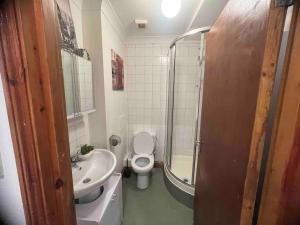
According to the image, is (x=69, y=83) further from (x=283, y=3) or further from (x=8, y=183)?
(x=283, y=3)

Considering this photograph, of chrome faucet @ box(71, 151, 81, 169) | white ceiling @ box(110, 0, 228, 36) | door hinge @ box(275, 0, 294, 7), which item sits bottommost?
chrome faucet @ box(71, 151, 81, 169)

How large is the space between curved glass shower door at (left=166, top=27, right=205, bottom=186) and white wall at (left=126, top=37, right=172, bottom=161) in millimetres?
197

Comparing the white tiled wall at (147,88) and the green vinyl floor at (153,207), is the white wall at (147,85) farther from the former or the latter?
the green vinyl floor at (153,207)

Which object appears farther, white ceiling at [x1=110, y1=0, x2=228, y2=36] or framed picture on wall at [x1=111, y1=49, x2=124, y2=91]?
framed picture on wall at [x1=111, y1=49, x2=124, y2=91]

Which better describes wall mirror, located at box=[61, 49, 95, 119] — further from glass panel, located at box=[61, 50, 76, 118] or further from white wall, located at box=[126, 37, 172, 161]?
white wall, located at box=[126, 37, 172, 161]

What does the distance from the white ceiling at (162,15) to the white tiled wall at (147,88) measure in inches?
11.1

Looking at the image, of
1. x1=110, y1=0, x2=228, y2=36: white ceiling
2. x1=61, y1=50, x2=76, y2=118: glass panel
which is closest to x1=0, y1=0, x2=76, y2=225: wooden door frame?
x1=61, y1=50, x2=76, y2=118: glass panel

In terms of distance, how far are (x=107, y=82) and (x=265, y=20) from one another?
1530 millimetres

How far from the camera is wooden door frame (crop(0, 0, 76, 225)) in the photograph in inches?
17.9

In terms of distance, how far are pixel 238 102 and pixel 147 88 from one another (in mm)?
1976

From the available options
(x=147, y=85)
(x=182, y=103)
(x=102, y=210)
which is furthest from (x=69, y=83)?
(x=182, y=103)

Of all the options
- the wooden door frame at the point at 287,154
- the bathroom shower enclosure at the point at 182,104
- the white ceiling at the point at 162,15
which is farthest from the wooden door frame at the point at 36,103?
the bathroom shower enclosure at the point at 182,104

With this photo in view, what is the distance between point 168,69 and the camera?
8.19ft

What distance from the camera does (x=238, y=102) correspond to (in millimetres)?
717
